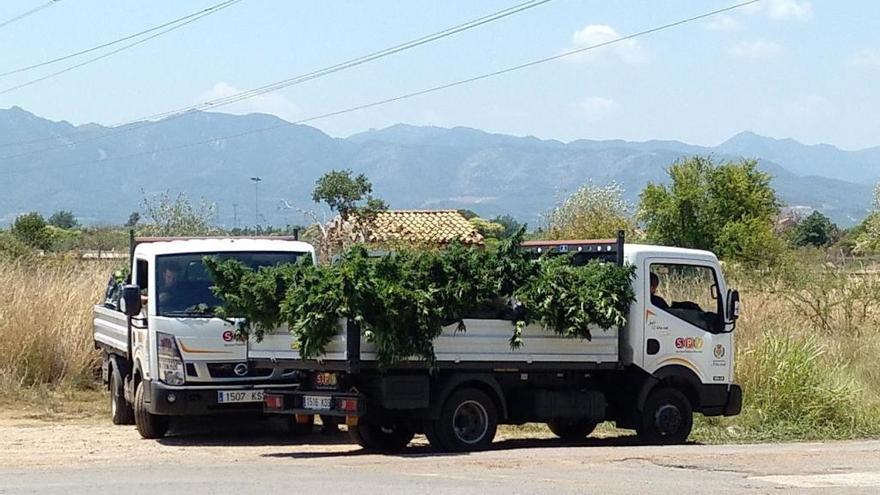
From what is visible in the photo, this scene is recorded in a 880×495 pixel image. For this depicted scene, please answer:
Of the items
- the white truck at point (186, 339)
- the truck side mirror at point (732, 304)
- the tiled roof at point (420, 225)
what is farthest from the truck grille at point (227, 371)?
the tiled roof at point (420, 225)

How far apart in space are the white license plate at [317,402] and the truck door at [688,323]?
4.07 metres

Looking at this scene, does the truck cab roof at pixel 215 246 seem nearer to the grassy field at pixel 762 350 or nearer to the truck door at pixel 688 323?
the grassy field at pixel 762 350

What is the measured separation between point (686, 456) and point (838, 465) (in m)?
1.62

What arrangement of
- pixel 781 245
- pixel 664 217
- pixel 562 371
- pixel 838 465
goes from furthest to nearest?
1. pixel 664 217
2. pixel 781 245
3. pixel 562 371
4. pixel 838 465

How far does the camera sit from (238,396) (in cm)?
1602

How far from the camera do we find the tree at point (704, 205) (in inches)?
2019

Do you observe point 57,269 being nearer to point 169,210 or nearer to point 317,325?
point 317,325

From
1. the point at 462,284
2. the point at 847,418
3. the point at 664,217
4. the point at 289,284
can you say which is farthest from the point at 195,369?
the point at 664,217

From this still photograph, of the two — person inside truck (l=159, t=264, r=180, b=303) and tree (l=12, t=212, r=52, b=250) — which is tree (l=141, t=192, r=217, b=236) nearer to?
tree (l=12, t=212, r=52, b=250)

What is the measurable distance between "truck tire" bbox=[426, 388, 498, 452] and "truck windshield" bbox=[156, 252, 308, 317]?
10.6ft

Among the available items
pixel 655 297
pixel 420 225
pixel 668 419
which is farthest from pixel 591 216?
pixel 655 297

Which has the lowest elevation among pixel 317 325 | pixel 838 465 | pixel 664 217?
pixel 838 465

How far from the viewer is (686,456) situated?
48.1ft

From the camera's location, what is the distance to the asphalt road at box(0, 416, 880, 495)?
38.7ft
